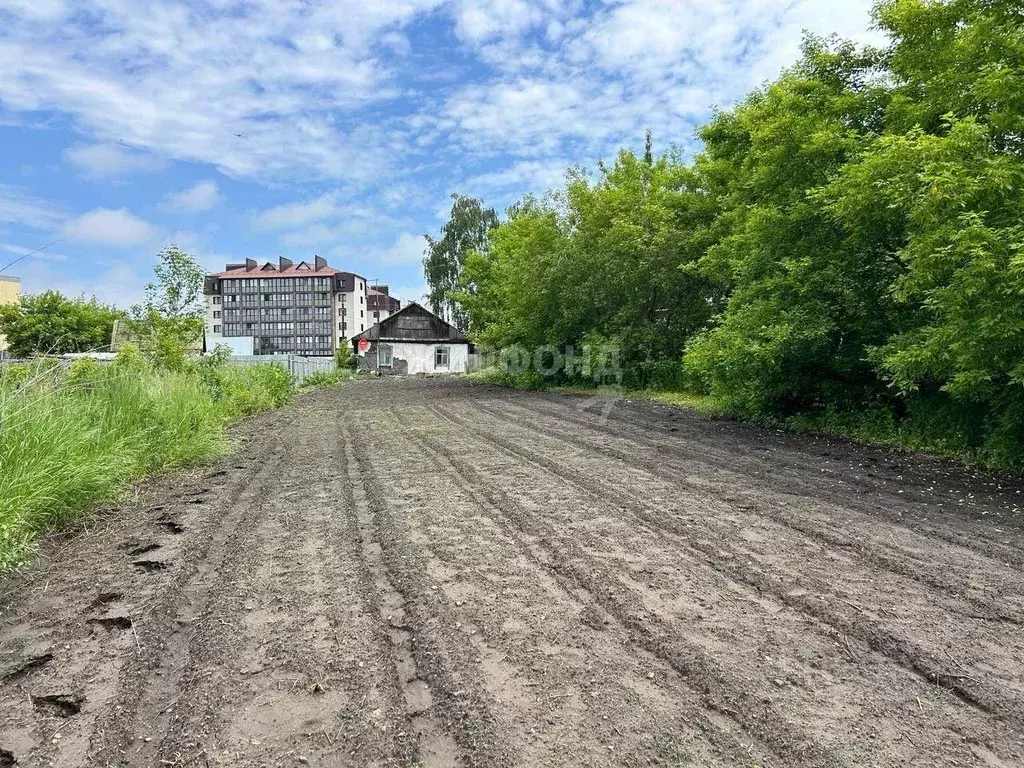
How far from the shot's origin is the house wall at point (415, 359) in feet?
147

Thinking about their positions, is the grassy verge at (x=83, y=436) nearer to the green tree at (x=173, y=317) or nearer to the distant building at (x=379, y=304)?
the green tree at (x=173, y=317)

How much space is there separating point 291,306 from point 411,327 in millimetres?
35903

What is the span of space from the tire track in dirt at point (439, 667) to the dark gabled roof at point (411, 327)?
41.9m

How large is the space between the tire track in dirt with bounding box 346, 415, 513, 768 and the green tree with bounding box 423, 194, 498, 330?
36530 millimetres

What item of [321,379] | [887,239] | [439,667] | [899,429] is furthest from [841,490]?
[321,379]

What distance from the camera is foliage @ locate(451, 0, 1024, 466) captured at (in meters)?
5.55

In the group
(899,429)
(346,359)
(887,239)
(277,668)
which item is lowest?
(277,668)

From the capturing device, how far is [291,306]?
74938 mm

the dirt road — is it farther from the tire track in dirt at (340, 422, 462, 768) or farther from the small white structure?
the small white structure

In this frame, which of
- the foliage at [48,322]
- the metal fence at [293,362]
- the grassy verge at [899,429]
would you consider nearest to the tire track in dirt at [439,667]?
the grassy verge at [899,429]

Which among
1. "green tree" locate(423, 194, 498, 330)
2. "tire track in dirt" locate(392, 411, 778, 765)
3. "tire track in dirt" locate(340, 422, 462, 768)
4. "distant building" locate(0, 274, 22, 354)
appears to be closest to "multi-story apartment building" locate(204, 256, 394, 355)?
"distant building" locate(0, 274, 22, 354)

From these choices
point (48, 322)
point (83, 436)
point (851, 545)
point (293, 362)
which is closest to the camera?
point (851, 545)

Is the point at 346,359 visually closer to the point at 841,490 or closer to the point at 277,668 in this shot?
the point at 841,490

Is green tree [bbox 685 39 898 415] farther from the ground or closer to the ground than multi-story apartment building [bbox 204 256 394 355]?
closer to the ground
